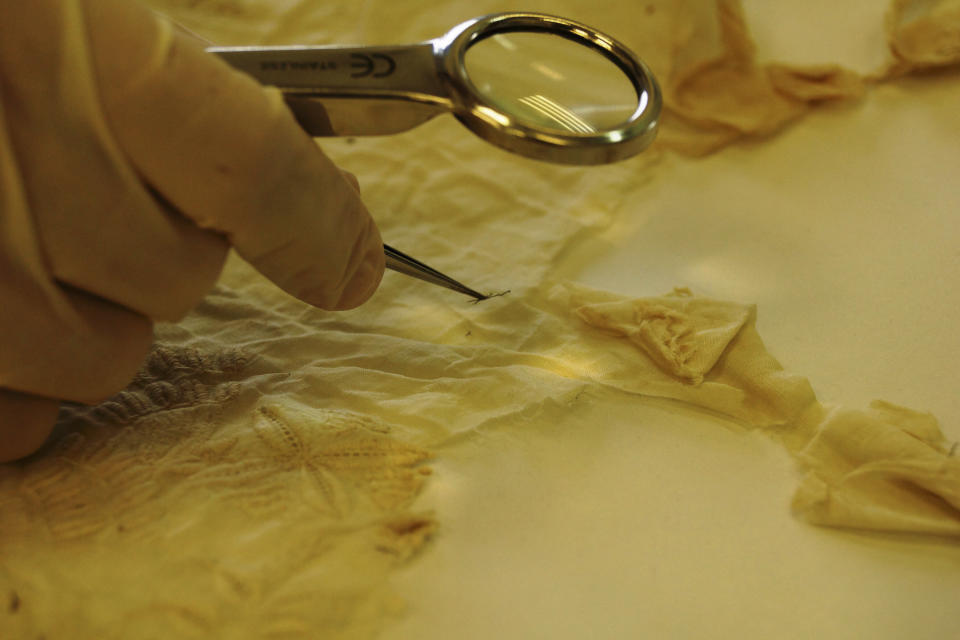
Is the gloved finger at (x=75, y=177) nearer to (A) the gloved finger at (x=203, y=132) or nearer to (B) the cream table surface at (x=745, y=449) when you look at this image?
(A) the gloved finger at (x=203, y=132)

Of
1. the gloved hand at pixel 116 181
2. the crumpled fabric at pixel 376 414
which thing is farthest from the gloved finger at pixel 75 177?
Answer: the crumpled fabric at pixel 376 414

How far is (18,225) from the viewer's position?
1.34 ft

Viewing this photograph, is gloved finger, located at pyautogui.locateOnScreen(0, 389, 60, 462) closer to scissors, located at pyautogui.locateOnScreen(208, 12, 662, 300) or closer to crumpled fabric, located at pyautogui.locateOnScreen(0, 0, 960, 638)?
crumpled fabric, located at pyautogui.locateOnScreen(0, 0, 960, 638)

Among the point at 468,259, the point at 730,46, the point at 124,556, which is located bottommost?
the point at 124,556

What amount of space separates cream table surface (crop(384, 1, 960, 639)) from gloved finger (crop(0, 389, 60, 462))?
250 millimetres

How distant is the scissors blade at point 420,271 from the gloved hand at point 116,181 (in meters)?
0.16

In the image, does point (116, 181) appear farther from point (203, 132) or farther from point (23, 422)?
point (23, 422)

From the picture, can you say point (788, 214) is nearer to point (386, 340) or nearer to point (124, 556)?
point (386, 340)

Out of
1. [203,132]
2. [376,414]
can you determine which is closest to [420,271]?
[376,414]

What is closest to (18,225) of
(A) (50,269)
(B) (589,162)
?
(A) (50,269)

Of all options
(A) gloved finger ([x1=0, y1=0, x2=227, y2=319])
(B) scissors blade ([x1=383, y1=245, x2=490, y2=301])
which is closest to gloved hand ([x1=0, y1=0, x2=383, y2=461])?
(A) gloved finger ([x1=0, y1=0, x2=227, y2=319])

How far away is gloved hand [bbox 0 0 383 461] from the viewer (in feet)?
1.32

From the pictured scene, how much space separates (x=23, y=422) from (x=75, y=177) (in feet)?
0.56

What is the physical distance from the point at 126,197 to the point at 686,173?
2.03 feet
